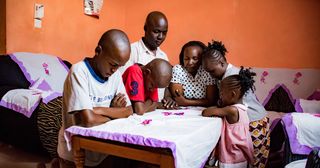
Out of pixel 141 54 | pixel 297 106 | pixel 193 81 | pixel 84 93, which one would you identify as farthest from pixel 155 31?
pixel 297 106

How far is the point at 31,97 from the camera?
2.35m

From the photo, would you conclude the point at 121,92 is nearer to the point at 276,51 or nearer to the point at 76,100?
the point at 76,100

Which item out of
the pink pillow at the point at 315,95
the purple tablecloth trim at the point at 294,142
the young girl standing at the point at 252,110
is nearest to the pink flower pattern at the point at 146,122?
the young girl standing at the point at 252,110

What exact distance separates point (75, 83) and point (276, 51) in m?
2.51

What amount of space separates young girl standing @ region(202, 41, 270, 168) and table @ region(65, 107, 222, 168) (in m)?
0.53

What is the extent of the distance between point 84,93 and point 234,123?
33.7 inches

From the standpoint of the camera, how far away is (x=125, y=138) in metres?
1.11

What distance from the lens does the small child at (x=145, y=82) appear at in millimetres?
1681

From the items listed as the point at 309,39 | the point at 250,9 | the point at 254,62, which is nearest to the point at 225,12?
the point at 250,9

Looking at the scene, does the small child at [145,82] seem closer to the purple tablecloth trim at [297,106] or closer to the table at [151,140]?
the table at [151,140]

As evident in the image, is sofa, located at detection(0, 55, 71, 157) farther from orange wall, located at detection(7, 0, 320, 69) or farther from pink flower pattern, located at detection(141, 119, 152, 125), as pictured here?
pink flower pattern, located at detection(141, 119, 152, 125)

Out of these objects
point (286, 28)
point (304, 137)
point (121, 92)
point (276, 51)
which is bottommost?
point (304, 137)

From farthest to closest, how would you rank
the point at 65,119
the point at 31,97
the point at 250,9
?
the point at 250,9
the point at 31,97
the point at 65,119

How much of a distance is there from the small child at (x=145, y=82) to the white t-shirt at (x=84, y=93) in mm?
181
